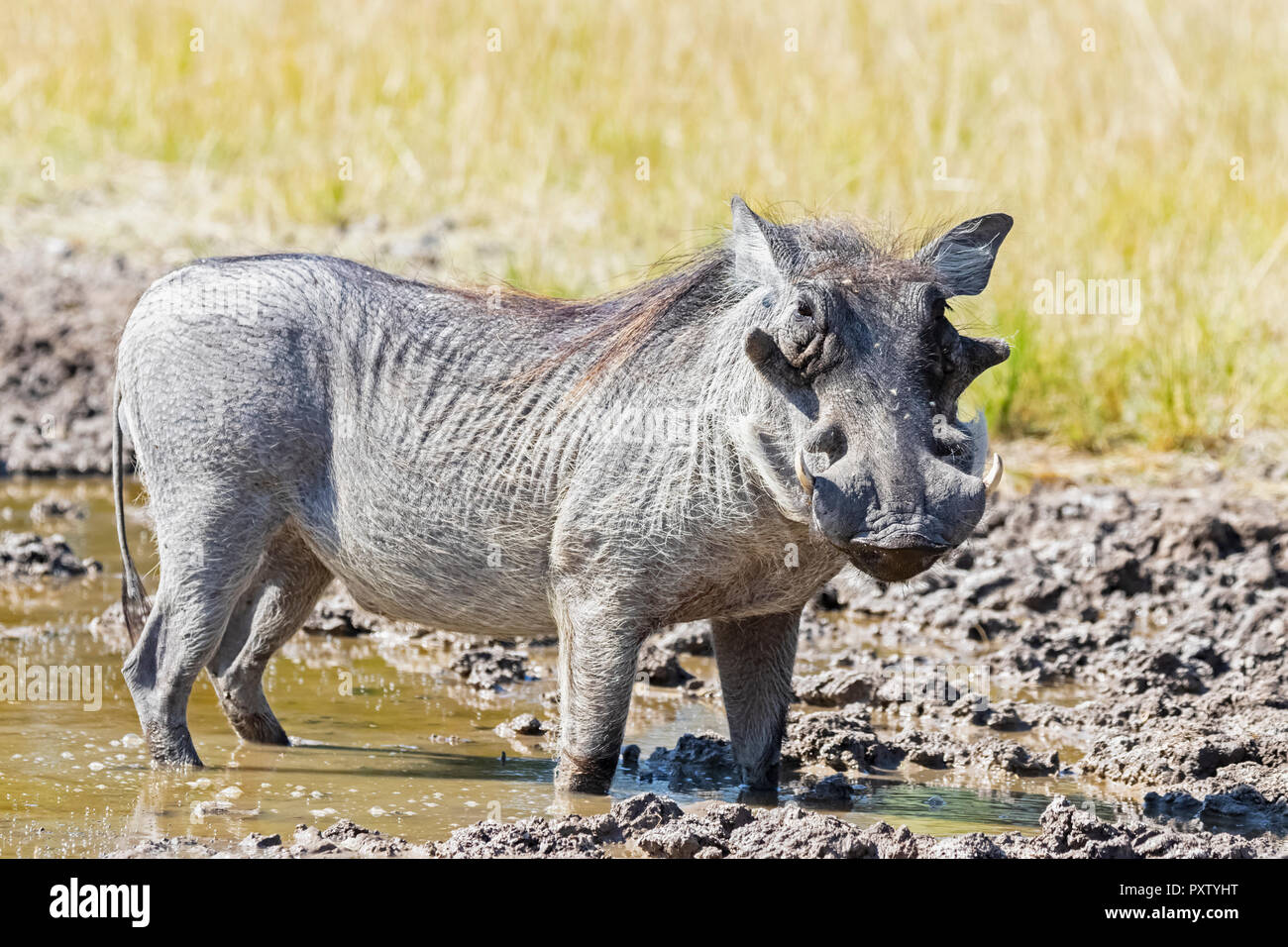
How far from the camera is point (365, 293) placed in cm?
463

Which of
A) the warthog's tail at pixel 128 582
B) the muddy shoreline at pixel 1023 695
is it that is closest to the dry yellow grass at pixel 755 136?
the muddy shoreline at pixel 1023 695

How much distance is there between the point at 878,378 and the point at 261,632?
1942 mm

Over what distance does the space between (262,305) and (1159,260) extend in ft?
17.7

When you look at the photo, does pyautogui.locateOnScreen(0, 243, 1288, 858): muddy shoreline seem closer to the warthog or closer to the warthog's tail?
the warthog

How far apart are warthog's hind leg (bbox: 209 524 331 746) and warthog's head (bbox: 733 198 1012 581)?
5.05 feet

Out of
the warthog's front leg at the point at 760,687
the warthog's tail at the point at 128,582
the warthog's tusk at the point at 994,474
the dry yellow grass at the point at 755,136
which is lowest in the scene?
the warthog's front leg at the point at 760,687

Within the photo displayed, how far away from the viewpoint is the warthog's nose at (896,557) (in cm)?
363

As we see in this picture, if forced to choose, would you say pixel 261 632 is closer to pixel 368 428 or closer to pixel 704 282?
Result: pixel 368 428

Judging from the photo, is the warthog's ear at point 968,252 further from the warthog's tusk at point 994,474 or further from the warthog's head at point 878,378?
the warthog's tusk at point 994,474

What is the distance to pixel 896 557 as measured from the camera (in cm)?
368

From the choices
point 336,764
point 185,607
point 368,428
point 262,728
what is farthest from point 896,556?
point 262,728

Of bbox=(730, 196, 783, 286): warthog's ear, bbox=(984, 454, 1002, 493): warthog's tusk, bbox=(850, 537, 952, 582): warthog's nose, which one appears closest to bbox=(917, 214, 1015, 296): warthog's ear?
bbox=(730, 196, 783, 286): warthog's ear

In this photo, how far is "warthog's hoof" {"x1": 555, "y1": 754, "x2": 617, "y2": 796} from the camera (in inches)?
170
